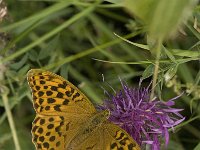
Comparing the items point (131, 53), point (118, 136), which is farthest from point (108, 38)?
point (118, 136)

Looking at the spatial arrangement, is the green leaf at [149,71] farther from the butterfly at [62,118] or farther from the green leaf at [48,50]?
the green leaf at [48,50]

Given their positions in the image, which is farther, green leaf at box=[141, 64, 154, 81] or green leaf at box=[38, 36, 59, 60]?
green leaf at box=[38, 36, 59, 60]

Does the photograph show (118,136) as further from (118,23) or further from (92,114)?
(118,23)

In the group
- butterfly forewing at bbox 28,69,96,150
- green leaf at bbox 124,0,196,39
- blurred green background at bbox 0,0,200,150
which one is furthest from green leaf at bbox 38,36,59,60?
green leaf at bbox 124,0,196,39

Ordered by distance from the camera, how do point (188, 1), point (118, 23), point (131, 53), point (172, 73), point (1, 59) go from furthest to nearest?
point (118, 23)
point (131, 53)
point (1, 59)
point (172, 73)
point (188, 1)

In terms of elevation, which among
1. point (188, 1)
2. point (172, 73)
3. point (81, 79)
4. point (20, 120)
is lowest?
point (20, 120)

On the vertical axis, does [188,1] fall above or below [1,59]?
above

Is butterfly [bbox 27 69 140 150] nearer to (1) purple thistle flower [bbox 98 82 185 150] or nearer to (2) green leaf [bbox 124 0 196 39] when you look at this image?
(1) purple thistle flower [bbox 98 82 185 150]
